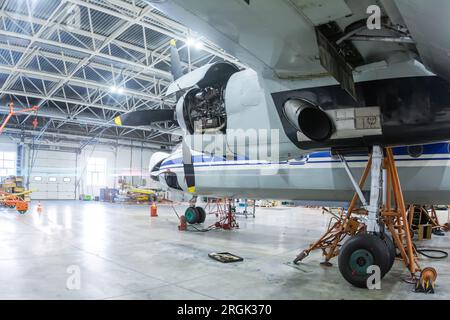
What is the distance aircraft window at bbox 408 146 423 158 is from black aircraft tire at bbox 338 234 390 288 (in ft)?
11.1

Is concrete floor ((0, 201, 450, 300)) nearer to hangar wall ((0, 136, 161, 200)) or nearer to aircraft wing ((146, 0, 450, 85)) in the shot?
aircraft wing ((146, 0, 450, 85))

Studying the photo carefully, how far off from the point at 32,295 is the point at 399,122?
231 inches

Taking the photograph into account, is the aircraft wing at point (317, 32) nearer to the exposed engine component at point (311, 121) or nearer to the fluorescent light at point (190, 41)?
the exposed engine component at point (311, 121)

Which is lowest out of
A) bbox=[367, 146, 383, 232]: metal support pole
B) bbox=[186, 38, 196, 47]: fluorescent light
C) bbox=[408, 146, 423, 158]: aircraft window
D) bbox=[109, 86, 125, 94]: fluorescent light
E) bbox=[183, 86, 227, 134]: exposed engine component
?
bbox=[367, 146, 383, 232]: metal support pole

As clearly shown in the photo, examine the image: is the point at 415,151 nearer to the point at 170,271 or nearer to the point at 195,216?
the point at 170,271

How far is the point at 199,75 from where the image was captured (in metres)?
6.51

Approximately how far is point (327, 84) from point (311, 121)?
2.03 ft

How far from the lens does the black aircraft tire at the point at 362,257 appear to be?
486 cm

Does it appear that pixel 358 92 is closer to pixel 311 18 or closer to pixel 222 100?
pixel 311 18

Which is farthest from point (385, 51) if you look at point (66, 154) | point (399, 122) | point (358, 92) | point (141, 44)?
point (66, 154)

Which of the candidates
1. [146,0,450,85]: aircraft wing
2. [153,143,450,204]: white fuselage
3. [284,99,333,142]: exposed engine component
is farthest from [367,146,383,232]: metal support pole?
[153,143,450,204]: white fuselage

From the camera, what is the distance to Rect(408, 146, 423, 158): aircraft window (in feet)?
24.1

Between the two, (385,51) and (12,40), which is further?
(12,40)
